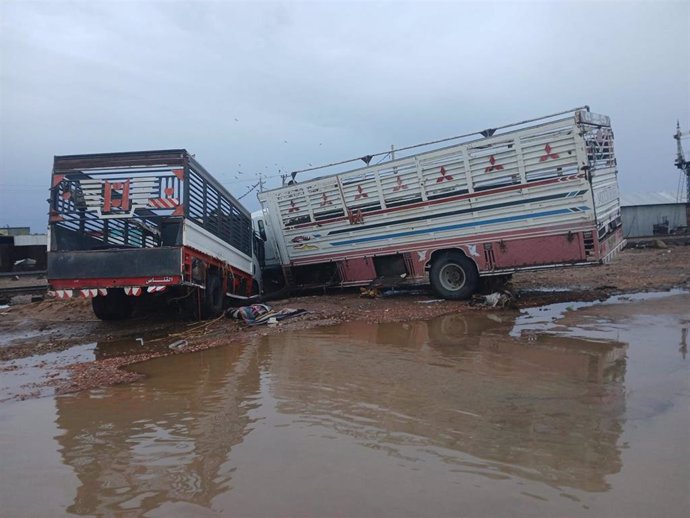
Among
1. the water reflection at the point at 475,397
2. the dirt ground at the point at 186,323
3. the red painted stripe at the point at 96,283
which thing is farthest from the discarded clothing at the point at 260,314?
the water reflection at the point at 475,397

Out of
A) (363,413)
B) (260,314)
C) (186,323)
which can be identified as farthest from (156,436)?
(186,323)

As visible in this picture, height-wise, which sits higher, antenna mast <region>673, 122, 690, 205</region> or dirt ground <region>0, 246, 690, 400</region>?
antenna mast <region>673, 122, 690, 205</region>

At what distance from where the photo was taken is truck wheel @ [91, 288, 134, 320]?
35.9 ft

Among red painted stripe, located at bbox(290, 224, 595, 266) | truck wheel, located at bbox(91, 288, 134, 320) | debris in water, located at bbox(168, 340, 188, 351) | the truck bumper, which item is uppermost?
red painted stripe, located at bbox(290, 224, 595, 266)

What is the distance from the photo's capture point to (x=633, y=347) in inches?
247

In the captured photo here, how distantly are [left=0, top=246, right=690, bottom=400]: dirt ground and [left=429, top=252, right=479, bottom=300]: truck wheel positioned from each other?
351 millimetres

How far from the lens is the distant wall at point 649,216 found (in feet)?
120

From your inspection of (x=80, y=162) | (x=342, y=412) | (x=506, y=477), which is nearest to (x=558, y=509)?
(x=506, y=477)

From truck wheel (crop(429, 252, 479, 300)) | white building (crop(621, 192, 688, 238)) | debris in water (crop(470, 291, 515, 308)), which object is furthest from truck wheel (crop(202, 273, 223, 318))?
white building (crop(621, 192, 688, 238))

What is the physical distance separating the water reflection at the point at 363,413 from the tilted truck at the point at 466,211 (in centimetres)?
363

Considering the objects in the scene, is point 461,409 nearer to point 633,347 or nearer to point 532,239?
point 633,347

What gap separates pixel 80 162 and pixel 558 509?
9.15 m

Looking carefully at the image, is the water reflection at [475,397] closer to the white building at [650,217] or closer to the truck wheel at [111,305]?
the truck wheel at [111,305]

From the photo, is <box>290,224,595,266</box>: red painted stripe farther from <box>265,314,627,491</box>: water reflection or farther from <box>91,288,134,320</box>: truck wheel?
<box>91,288,134,320</box>: truck wheel
